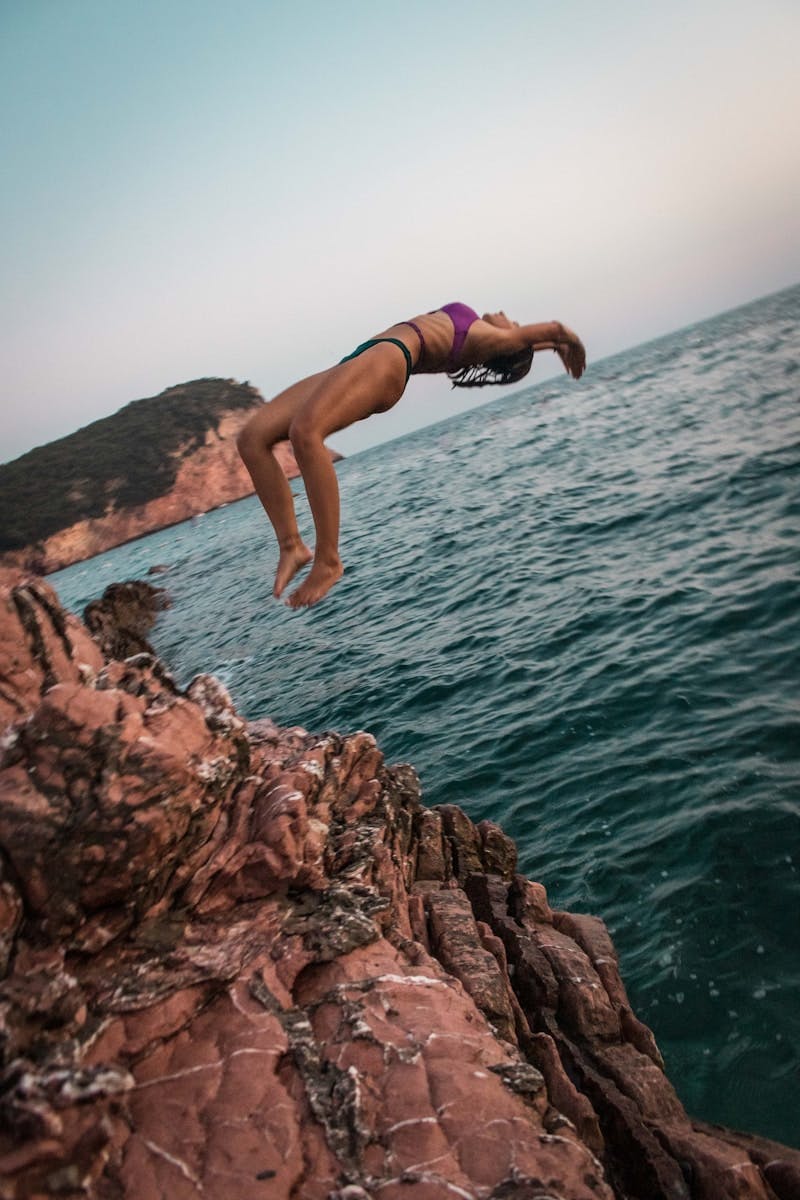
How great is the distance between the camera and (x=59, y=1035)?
296cm

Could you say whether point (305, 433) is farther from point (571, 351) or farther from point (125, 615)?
point (125, 615)

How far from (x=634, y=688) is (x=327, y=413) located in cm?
715

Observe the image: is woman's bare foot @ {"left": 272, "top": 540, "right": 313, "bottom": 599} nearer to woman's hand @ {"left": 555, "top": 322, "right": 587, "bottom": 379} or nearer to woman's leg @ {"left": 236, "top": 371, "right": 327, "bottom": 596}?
woman's leg @ {"left": 236, "top": 371, "right": 327, "bottom": 596}

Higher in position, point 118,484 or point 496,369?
point 118,484

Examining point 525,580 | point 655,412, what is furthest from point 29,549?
point 525,580

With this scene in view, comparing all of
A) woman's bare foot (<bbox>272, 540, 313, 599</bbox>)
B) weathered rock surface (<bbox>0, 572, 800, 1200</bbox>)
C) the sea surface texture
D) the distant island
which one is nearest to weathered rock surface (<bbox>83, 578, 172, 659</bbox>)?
the sea surface texture

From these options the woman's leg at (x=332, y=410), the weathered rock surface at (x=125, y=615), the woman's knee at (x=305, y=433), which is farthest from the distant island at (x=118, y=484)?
the woman's knee at (x=305, y=433)

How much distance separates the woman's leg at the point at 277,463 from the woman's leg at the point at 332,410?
151 millimetres

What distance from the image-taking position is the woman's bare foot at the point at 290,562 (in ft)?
13.6

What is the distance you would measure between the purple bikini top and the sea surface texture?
4.94 meters

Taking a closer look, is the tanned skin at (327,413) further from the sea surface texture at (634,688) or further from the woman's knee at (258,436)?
the sea surface texture at (634,688)

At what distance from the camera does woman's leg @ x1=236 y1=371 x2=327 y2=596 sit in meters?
3.69

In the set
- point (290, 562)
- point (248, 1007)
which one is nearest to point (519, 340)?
point (290, 562)

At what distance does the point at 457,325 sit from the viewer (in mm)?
4121
